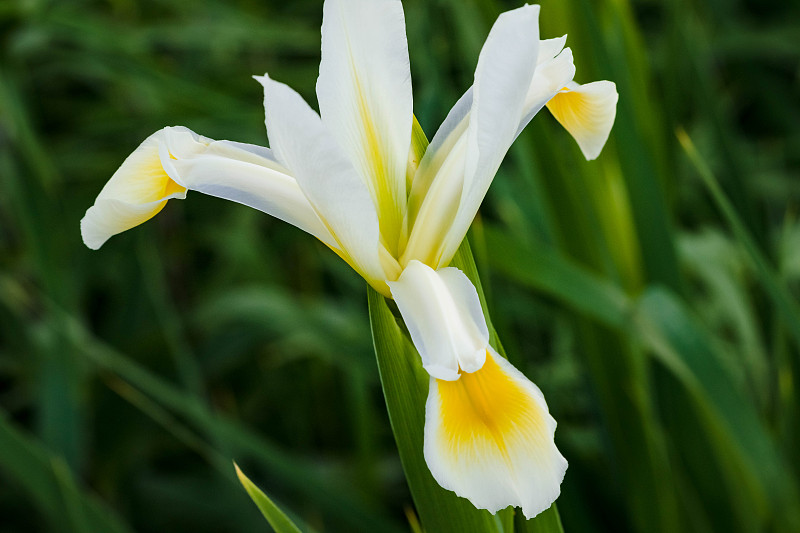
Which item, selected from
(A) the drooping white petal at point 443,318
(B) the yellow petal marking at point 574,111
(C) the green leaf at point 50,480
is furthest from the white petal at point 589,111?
(C) the green leaf at point 50,480

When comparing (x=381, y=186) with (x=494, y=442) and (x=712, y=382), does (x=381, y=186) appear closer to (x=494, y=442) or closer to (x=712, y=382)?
(x=494, y=442)

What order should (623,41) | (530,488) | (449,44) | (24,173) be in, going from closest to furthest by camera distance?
(530,488)
(623,41)
(24,173)
(449,44)

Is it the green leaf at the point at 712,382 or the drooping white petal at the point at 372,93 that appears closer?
the drooping white petal at the point at 372,93

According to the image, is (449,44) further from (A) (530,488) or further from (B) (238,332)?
(A) (530,488)

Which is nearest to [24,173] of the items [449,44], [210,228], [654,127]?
[210,228]

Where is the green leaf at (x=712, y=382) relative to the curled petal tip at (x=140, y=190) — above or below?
below

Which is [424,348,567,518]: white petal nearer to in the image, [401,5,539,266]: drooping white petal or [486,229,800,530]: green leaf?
[401,5,539,266]: drooping white petal

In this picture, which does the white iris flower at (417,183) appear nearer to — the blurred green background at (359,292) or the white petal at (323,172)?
the white petal at (323,172)
